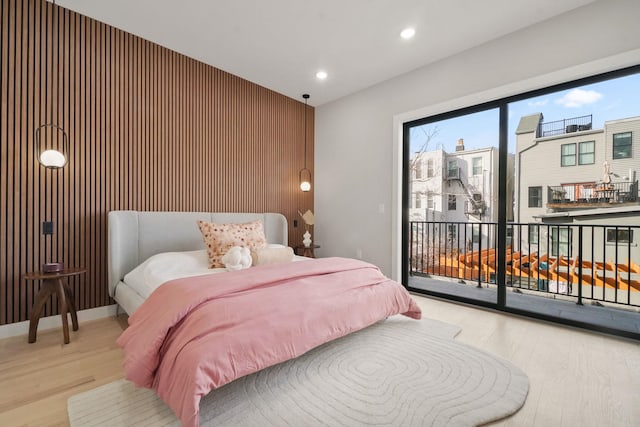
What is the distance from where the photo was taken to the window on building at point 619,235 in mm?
2850

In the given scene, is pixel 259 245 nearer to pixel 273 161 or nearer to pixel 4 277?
pixel 273 161

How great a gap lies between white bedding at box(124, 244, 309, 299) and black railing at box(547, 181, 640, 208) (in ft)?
12.0

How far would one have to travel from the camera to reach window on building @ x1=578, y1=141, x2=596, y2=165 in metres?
2.84

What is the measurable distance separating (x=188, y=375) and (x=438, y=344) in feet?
5.80

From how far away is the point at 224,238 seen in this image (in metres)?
2.80

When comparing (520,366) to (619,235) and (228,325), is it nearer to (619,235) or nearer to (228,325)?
(228,325)

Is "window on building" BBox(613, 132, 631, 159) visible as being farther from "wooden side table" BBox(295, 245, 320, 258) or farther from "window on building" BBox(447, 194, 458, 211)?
"wooden side table" BBox(295, 245, 320, 258)

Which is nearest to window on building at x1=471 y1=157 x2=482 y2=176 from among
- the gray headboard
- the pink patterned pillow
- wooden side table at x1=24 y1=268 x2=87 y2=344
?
the pink patterned pillow

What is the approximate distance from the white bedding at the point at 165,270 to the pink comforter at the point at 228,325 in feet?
1.24

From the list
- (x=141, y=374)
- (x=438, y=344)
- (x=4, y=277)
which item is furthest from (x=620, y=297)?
(x=4, y=277)

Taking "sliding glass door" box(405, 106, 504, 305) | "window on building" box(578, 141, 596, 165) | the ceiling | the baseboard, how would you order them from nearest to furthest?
the baseboard < the ceiling < "window on building" box(578, 141, 596, 165) < "sliding glass door" box(405, 106, 504, 305)

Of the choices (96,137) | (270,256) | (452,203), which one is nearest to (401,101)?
(452,203)

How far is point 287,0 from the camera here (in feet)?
7.84

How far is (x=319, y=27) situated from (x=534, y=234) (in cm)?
353
